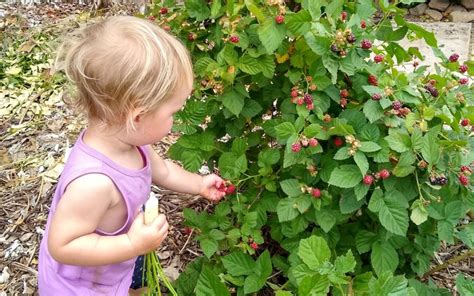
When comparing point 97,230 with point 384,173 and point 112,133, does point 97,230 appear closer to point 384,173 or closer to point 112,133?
point 112,133

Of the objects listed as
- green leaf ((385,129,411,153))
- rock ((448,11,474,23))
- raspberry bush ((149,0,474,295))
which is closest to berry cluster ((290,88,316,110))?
raspberry bush ((149,0,474,295))

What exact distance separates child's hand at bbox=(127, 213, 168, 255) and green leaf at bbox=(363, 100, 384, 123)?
1.92ft

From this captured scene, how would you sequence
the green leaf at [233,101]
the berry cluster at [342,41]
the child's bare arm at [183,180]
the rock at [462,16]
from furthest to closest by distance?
the rock at [462,16], the child's bare arm at [183,180], the green leaf at [233,101], the berry cluster at [342,41]

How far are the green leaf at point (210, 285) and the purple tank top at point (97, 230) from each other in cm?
26

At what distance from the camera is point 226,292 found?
147 centimetres

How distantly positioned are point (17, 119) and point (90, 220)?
212 centimetres

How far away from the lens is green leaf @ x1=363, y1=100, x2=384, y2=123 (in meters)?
1.45

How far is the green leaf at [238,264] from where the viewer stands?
68.2 inches

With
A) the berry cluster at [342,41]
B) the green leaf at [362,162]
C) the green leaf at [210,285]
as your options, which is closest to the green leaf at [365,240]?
the green leaf at [362,162]

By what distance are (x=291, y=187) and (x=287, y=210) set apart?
2.5 inches

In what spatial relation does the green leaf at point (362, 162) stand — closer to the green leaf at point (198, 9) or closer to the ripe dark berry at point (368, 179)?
the ripe dark berry at point (368, 179)

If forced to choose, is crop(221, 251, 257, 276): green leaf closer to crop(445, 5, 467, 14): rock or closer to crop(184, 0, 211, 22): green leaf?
crop(184, 0, 211, 22): green leaf

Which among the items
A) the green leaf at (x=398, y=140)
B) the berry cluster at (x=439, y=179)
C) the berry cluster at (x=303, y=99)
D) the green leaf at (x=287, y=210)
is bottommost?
the green leaf at (x=287, y=210)

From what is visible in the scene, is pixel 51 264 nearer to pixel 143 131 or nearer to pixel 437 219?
pixel 143 131
